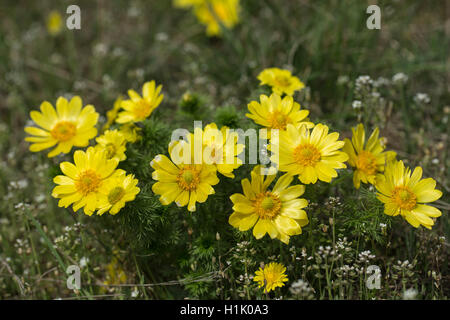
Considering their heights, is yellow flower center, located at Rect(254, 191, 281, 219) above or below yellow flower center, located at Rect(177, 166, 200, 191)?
below

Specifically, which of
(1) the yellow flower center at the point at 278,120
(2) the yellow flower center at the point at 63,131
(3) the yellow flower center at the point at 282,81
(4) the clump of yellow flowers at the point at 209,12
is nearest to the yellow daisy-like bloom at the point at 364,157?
(1) the yellow flower center at the point at 278,120

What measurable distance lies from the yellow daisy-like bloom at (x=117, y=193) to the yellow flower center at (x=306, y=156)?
559 mm

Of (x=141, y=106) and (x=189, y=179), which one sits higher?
(x=141, y=106)

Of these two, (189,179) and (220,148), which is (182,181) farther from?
(220,148)

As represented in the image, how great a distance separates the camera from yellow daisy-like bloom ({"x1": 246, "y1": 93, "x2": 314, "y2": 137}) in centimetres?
164

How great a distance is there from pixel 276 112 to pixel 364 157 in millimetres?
370

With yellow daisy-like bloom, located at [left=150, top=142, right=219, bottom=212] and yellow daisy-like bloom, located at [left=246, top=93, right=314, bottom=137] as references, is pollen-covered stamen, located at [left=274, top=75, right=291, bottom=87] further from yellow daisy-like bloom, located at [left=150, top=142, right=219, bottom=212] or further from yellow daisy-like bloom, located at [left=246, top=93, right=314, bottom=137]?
yellow daisy-like bloom, located at [left=150, top=142, right=219, bottom=212]

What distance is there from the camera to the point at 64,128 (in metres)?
1.87

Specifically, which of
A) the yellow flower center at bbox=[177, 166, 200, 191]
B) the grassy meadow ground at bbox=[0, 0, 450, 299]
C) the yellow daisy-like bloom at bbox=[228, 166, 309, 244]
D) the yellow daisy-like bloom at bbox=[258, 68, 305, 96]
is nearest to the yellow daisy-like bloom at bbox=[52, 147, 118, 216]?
the grassy meadow ground at bbox=[0, 0, 450, 299]

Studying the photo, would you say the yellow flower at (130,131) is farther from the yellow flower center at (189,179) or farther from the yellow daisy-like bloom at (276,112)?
the yellow daisy-like bloom at (276,112)

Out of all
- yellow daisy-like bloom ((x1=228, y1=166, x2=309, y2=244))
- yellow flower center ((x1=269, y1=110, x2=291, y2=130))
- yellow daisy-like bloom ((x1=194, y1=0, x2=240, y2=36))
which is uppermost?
yellow daisy-like bloom ((x1=194, y1=0, x2=240, y2=36))

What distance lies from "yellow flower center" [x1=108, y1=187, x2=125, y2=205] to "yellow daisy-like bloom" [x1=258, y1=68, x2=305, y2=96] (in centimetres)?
72

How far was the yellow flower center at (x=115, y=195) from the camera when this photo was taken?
1471mm

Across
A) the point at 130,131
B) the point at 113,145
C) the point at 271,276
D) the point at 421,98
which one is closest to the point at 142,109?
the point at 130,131
